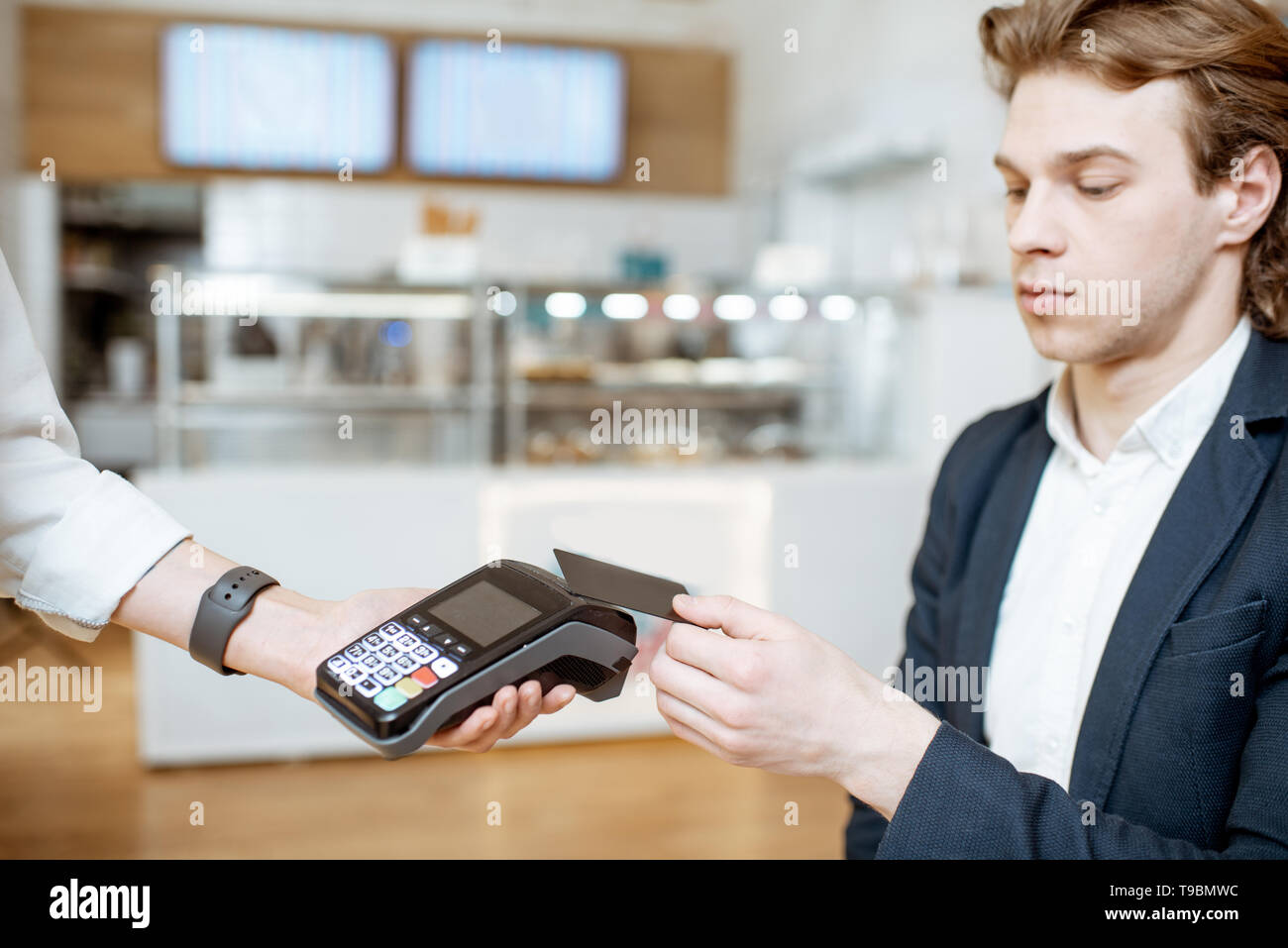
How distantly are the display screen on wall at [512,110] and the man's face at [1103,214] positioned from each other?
447 cm

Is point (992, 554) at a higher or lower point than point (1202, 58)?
lower

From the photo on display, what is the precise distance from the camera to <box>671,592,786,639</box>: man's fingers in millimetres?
676

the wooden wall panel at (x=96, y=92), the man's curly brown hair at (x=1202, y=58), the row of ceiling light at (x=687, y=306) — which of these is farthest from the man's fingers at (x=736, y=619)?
the wooden wall panel at (x=96, y=92)

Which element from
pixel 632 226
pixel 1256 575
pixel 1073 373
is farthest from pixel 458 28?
pixel 1256 575

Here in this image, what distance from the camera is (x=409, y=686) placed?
Result: 0.64 metres

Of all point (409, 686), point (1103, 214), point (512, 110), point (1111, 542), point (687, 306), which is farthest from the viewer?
point (512, 110)

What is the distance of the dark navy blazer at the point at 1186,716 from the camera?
2.32 feet

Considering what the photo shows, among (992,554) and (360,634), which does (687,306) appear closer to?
(992,554)

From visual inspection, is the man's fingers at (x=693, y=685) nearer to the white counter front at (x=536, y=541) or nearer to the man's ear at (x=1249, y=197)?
the man's ear at (x=1249, y=197)

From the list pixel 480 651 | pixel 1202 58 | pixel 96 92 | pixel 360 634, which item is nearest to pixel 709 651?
pixel 480 651

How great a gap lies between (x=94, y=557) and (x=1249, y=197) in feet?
3.29

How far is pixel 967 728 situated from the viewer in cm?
105
